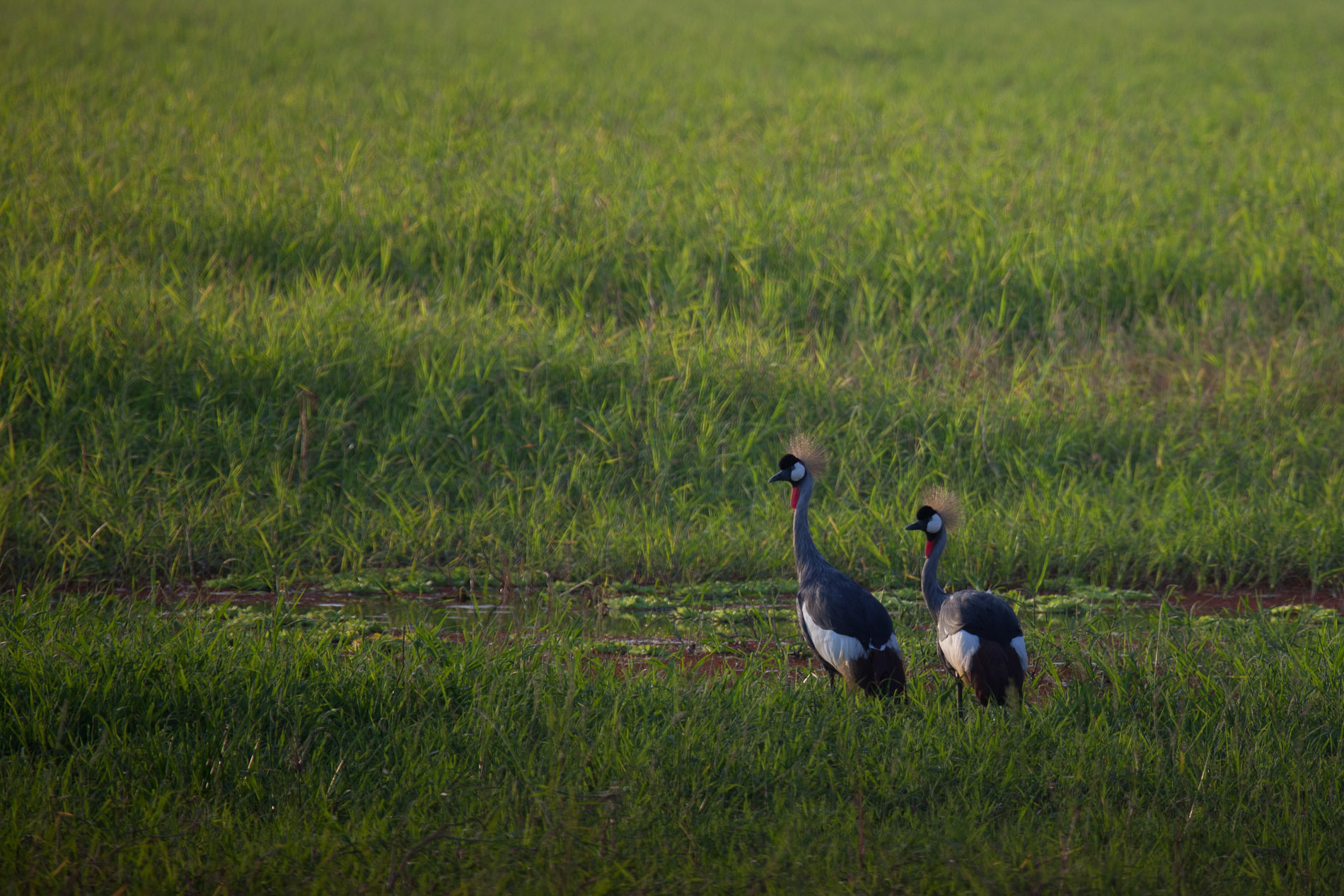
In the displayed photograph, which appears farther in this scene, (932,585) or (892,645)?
(932,585)

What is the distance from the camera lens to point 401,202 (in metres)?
8.95

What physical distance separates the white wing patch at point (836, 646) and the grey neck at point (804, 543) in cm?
32

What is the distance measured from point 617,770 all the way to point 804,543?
137 centimetres

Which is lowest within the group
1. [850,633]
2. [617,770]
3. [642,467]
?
[642,467]

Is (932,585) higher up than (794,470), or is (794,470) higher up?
(794,470)

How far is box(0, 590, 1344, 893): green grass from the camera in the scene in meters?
2.75

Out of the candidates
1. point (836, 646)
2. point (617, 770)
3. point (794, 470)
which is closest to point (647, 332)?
point (794, 470)

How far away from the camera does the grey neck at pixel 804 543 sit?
4211 millimetres

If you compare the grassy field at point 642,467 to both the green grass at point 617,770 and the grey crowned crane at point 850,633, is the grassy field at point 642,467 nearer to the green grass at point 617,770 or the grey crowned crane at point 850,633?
the green grass at point 617,770

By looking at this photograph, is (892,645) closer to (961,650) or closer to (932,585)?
(961,650)

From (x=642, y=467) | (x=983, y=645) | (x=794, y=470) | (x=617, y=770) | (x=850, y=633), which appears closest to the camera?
(x=617, y=770)

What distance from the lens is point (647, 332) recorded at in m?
7.18

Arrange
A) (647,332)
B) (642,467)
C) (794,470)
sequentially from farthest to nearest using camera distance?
(647,332) → (642,467) → (794,470)

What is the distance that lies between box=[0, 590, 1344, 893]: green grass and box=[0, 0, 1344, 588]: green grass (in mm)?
1445
